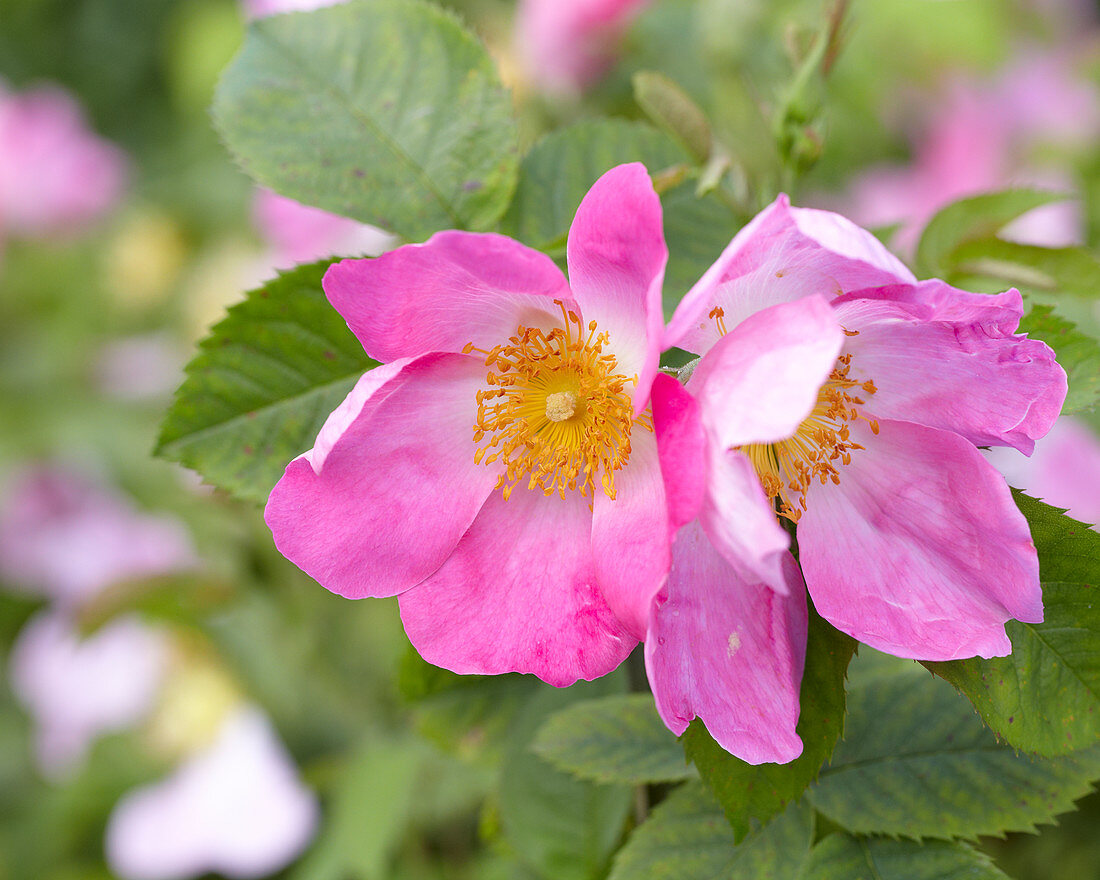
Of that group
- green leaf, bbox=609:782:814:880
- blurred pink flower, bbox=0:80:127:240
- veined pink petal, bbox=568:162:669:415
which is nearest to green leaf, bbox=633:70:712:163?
veined pink petal, bbox=568:162:669:415

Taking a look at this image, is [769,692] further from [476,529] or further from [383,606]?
[383,606]

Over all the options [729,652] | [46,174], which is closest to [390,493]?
[729,652]

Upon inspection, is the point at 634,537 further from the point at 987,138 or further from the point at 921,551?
the point at 987,138

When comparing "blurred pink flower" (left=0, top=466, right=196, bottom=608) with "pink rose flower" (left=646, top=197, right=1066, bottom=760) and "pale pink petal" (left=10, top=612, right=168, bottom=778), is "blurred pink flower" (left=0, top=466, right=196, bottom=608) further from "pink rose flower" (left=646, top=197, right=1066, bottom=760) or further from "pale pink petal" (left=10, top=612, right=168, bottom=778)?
"pink rose flower" (left=646, top=197, right=1066, bottom=760)

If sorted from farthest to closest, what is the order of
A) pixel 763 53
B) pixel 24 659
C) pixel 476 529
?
pixel 24 659, pixel 763 53, pixel 476 529

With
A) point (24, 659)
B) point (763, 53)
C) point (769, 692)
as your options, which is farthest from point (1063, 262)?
point (24, 659)

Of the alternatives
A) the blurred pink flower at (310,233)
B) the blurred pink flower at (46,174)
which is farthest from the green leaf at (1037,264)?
the blurred pink flower at (46,174)

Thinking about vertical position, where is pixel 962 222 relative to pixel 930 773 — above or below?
above
